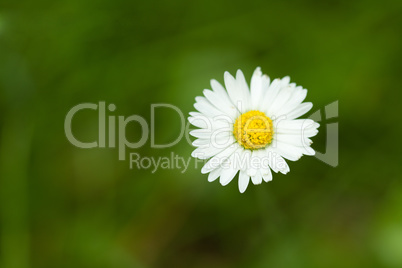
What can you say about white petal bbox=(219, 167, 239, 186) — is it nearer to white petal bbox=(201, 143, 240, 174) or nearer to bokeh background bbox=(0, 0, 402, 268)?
white petal bbox=(201, 143, 240, 174)

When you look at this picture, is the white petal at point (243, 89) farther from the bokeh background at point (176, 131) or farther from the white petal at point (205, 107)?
the bokeh background at point (176, 131)

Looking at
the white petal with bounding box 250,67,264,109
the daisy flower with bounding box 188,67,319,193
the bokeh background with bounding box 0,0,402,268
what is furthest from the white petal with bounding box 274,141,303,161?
the bokeh background with bounding box 0,0,402,268

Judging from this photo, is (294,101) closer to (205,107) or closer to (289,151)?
(289,151)

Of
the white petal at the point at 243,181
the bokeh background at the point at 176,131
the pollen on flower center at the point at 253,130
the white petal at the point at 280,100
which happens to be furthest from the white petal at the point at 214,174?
the bokeh background at the point at 176,131

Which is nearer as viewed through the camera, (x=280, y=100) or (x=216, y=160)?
(x=216, y=160)

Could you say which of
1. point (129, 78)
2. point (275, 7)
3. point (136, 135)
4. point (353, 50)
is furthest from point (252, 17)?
point (136, 135)

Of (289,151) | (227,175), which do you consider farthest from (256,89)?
(227,175)
